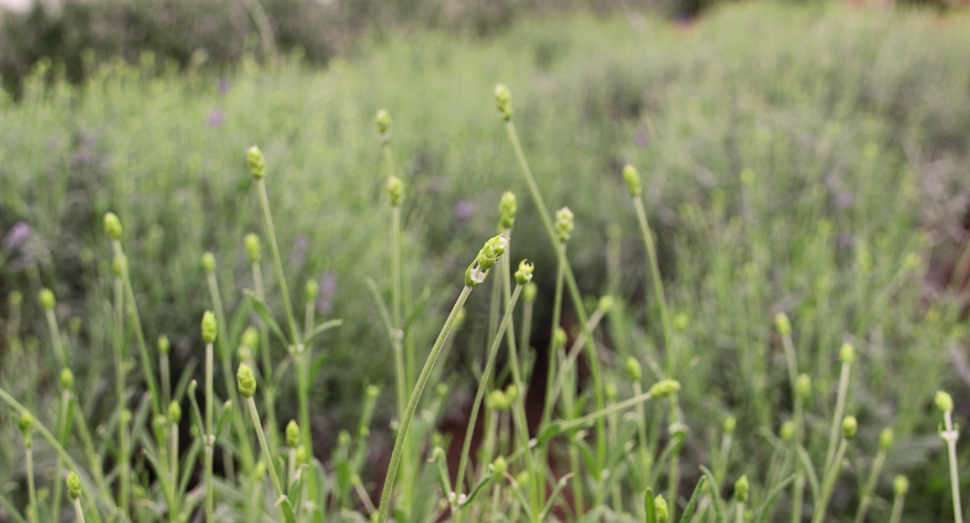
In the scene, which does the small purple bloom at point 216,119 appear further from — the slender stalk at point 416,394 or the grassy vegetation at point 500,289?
the slender stalk at point 416,394

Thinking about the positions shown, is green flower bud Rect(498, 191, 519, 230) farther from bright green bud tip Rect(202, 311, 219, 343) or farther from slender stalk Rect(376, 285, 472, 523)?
bright green bud tip Rect(202, 311, 219, 343)

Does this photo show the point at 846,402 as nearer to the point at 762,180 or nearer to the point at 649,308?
the point at 649,308

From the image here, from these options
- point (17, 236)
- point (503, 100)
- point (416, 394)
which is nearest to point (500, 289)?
Answer: point (503, 100)

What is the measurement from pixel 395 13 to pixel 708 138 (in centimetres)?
423

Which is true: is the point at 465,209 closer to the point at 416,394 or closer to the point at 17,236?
the point at 17,236

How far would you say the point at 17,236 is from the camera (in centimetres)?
131

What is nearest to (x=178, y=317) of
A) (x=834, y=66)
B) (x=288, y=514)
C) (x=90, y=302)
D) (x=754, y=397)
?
(x=90, y=302)

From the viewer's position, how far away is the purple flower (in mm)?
1315

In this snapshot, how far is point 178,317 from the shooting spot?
1.52 meters

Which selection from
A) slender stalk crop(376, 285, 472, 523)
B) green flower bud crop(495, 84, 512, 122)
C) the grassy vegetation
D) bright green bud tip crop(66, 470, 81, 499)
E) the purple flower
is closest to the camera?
slender stalk crop(376, 285, 472, 523)

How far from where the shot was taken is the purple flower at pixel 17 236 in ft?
4.32

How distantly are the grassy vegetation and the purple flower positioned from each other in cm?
2

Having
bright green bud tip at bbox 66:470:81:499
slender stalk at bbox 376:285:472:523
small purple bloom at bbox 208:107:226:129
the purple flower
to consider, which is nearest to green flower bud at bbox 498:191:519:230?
slender stalk at bbox 376:285:472:523

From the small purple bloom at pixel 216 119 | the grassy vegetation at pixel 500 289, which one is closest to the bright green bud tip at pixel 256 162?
the grassy vegetation at pixel 500 289
